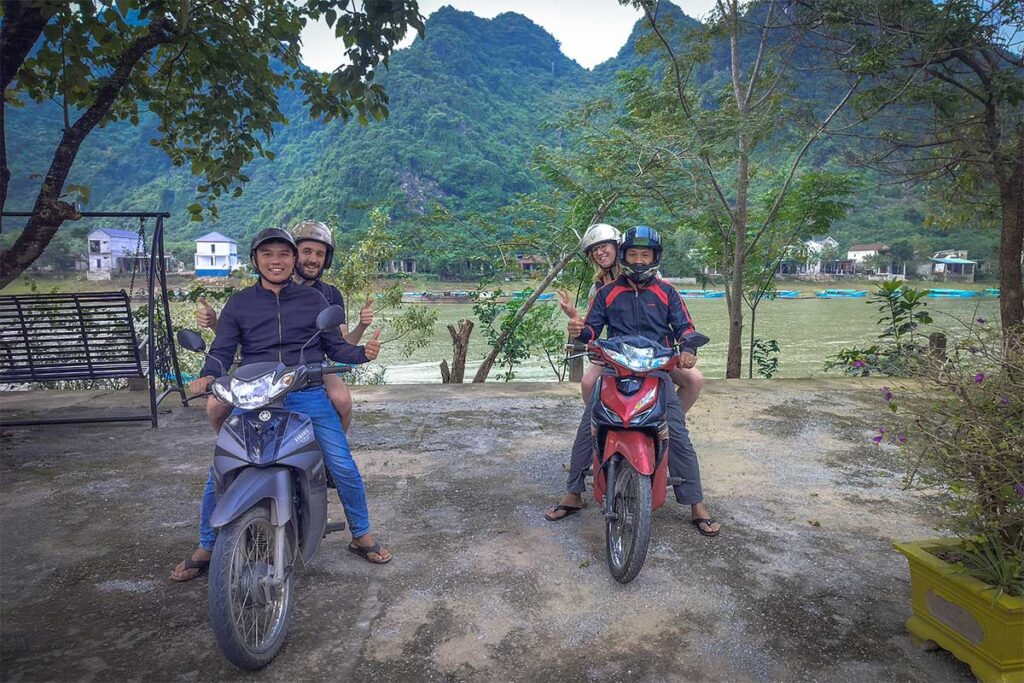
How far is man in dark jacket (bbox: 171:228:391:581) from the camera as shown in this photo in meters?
2.85

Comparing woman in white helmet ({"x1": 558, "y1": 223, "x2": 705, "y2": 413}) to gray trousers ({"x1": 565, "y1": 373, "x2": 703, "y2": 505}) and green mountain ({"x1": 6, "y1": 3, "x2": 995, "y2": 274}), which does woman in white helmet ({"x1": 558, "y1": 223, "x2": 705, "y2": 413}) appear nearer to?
gray trousers ({"x1": 565, "y1": 373, "x2": 703, "y2": 505})

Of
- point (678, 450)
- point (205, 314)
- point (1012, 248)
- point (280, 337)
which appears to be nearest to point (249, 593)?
point (280, 337)

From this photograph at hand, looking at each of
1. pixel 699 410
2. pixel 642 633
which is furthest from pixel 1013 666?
pixel 699 410

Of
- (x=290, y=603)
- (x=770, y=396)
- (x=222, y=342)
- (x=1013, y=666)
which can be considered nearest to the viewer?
(x=1013, y=666)

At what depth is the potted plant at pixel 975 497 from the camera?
2.11 metres

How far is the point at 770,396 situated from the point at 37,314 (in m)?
6.74

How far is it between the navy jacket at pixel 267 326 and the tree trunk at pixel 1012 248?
7.81m

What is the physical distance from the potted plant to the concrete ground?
15 centimetres

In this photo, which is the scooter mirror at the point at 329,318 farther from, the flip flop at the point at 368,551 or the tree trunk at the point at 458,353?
the tree trunk at the point at 458,353

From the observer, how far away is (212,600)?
2096 millimetres

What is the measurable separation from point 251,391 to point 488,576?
130 cm

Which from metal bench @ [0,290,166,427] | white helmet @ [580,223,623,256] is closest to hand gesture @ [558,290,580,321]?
white helmet @ [580,223,623,256]

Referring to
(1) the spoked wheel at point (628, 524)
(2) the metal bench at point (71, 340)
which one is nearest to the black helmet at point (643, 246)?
(1) the spoked wheel at point (628, 524)

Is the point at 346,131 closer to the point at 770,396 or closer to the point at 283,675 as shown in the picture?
the point at 770,396
